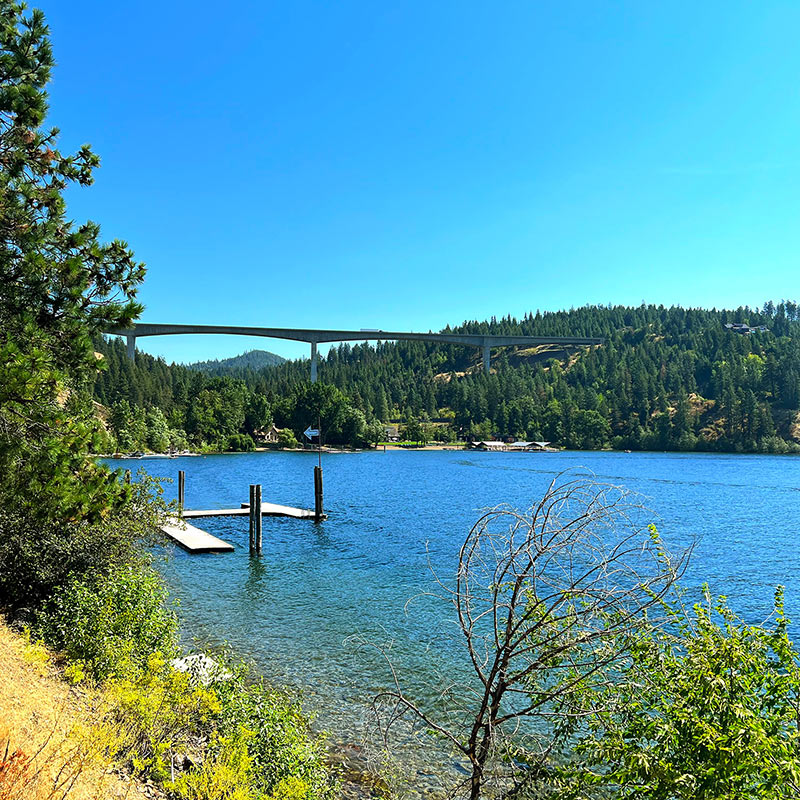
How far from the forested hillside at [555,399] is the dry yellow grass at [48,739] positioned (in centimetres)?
8323

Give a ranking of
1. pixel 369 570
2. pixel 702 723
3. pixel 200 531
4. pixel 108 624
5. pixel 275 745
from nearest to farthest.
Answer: pixel 702 723 < pixel 275 745 < pixel 108 624 < pixel 369 570 < pixel 200 531

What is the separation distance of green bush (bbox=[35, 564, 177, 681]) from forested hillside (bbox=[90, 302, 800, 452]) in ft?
261

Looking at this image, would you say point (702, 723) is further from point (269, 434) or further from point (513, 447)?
point (513, 447)

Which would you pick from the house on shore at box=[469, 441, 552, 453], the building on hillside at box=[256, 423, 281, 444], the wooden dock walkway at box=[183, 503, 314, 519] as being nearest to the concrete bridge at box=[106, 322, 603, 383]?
the building on hillside at box=[256, 423, 281, 444]

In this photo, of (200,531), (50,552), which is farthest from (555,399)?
(50,552)

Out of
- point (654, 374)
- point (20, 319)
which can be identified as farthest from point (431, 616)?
point (654, 374)

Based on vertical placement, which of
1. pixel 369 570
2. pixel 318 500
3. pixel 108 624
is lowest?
pixel 369 570

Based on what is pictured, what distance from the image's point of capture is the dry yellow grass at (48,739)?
3.99 meters

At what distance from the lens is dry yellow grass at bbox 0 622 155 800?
3.99m

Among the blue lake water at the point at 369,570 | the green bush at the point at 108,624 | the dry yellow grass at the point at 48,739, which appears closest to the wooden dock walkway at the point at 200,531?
the blue lake water at the point at 369,570

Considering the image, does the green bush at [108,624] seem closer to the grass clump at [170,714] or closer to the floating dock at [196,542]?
the grass clump at [170,714]

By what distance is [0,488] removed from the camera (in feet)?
28.2

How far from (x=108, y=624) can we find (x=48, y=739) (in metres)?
5.17

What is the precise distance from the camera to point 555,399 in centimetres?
14250
